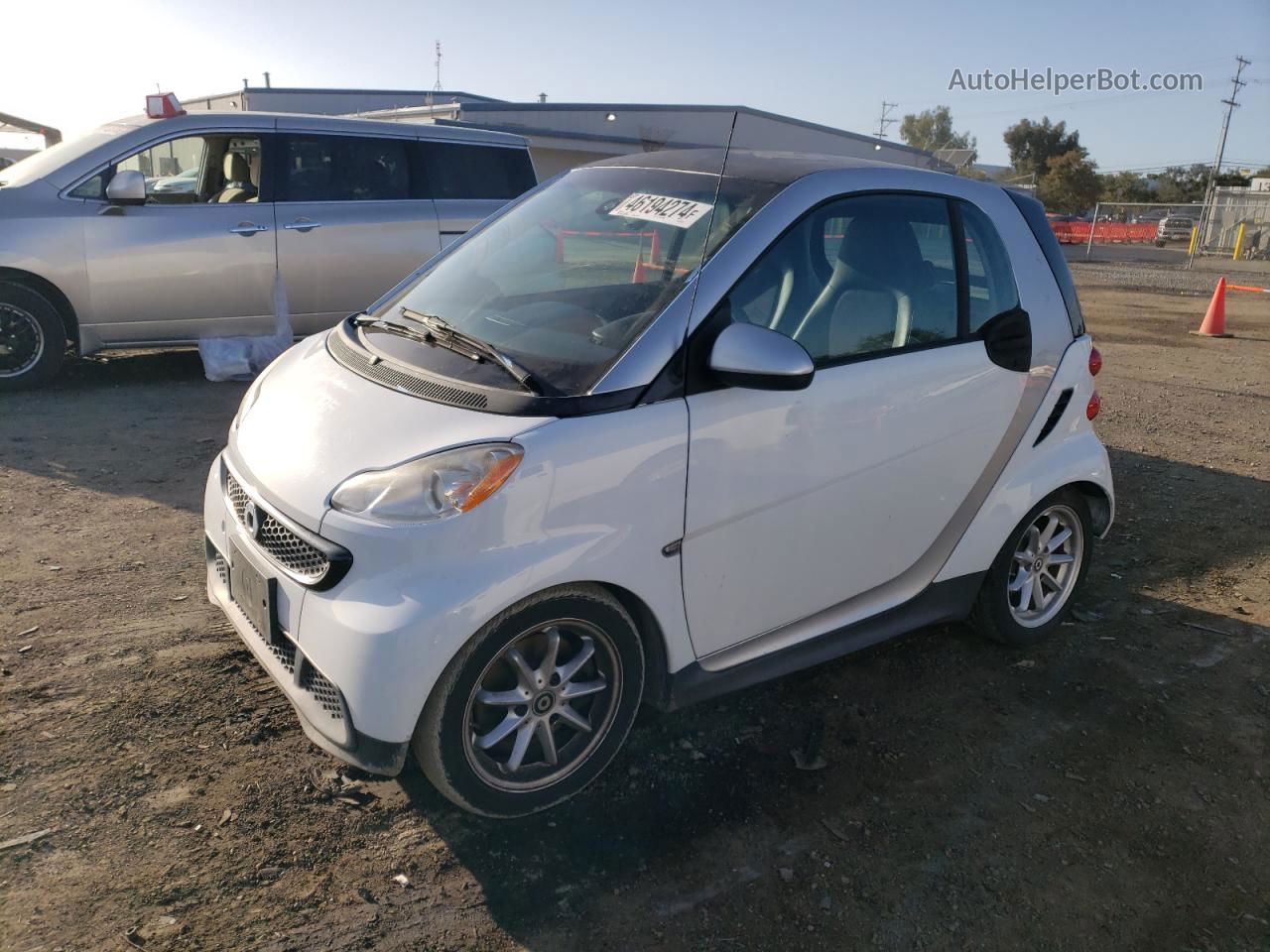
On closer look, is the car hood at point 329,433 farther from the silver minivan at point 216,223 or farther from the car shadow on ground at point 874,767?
the silver minivan at point 216,223

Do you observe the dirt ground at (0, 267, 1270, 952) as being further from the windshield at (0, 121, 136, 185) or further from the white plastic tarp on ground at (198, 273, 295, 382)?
the windshield at (0, 121, 136, 185)

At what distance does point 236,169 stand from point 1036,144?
251 ft

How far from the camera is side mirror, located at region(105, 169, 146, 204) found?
6.70 m

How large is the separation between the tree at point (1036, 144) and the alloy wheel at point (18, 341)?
75.0 m

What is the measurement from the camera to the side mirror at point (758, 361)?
2580 mm

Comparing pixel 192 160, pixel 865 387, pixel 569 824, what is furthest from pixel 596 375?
pixel 192 160

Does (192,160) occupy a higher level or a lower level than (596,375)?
higher

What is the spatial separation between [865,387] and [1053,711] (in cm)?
149

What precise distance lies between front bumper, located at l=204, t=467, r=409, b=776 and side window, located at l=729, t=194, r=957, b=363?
1.50 meters

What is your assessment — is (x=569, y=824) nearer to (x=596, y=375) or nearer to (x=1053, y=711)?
(x=596, y=375)

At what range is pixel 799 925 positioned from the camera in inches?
94.8

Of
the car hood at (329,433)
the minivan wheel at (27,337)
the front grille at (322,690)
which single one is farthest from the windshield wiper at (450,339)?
the minivan wheel at (27,337)

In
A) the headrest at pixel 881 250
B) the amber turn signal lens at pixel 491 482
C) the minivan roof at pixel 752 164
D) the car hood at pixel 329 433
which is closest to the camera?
the amber turn signal lens at pixel 491 482

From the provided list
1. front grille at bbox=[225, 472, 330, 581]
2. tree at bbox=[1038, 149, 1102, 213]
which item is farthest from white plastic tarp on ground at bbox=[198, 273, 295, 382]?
tree at bbox=[1038, 149, 1102, 213]
